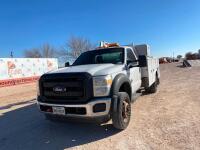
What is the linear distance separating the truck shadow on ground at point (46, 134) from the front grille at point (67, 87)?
703mm

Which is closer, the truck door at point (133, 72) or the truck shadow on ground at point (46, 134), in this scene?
the truck shadow on ground at point (46, 134)

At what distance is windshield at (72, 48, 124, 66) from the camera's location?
20.5 feet

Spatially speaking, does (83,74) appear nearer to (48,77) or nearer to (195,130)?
(48,77)

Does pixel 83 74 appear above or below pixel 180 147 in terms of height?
above

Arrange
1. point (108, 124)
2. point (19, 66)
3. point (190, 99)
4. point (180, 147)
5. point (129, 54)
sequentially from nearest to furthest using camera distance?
1. point (180, 147)
2. point (108, 124)
3. point (129, 54)
4. point (190, 99)
5. point (19, 66)

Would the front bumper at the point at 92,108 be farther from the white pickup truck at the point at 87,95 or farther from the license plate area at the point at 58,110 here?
the license plate area at the point at 58,110

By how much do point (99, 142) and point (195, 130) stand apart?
2073 mm

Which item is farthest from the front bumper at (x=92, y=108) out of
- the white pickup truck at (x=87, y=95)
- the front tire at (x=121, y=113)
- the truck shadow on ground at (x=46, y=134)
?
the truck shadow on ground at (x=46, y=134)

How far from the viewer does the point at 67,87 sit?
15.4ft

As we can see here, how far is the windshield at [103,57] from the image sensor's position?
20.5ft

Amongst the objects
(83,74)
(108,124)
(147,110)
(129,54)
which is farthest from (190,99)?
(83,74)

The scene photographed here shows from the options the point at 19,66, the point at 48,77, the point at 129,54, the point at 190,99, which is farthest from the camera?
the point at 19,66

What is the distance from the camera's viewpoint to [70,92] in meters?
4.67

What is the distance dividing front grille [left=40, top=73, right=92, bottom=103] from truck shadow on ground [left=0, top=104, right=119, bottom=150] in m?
0.70
